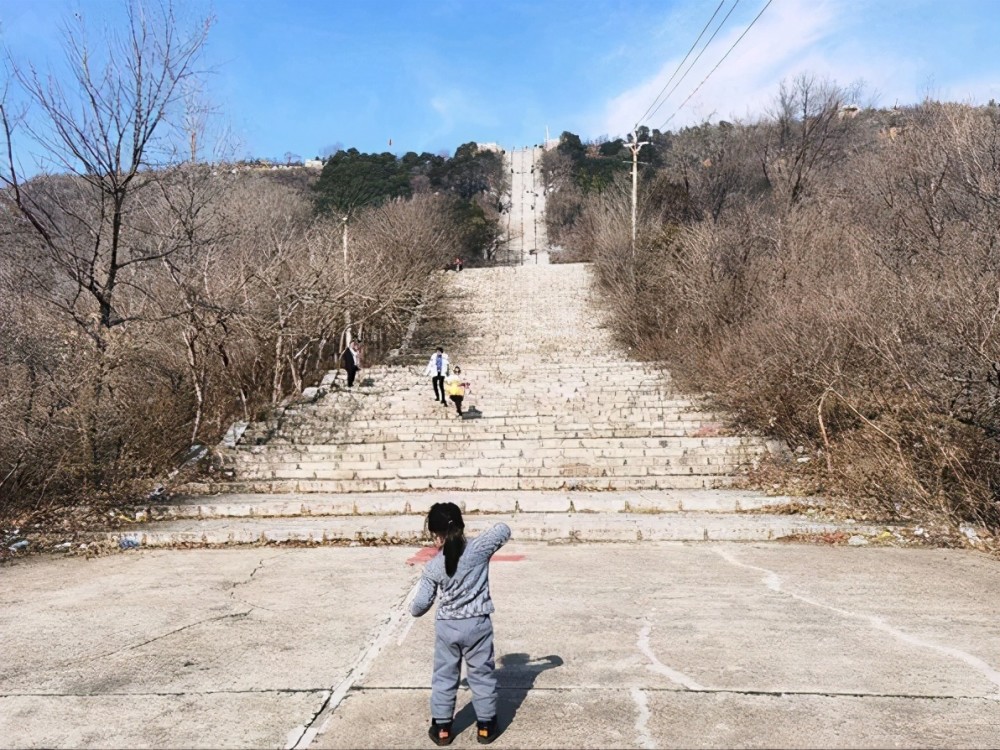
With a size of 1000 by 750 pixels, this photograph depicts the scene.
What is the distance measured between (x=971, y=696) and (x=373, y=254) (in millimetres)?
23149

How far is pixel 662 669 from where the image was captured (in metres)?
4.52

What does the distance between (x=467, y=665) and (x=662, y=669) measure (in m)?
1.48

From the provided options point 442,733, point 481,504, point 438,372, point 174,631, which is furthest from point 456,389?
point 442,733

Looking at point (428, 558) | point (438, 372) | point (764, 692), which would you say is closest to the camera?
point (764, 692)

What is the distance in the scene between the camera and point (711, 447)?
12.8 meters

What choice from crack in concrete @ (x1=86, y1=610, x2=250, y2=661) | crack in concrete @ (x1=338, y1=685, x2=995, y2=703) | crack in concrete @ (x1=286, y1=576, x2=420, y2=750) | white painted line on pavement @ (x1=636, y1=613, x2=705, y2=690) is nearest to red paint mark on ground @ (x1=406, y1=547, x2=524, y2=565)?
crack in concrete @ (x1=286, y1=576, x2=420, y2=750)

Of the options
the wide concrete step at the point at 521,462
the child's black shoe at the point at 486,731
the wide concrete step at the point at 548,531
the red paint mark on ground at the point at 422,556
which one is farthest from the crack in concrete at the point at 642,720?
the wide concrete step at the point at 521,462

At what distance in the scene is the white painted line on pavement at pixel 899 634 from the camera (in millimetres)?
4483

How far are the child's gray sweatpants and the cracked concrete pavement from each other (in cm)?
22

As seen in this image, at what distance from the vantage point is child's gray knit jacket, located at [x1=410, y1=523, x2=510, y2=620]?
372 centimetres

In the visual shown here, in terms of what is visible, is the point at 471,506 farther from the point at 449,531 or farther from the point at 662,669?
the point at 449,531

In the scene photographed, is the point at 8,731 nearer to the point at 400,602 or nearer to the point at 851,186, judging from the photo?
the point at 400,602

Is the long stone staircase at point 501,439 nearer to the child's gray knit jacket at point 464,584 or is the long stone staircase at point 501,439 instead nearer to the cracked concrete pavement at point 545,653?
the cracked concrete pavement at point 545,653

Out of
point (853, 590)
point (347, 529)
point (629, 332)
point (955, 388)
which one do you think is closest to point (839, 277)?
point (955, 388)
